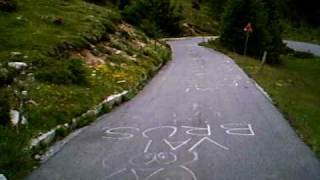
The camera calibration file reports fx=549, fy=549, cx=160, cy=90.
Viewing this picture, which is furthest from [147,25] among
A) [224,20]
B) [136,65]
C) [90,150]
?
[90,150]

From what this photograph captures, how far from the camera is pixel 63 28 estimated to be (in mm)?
27859

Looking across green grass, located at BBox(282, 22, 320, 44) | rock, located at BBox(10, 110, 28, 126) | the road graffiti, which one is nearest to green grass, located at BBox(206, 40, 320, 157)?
the road graffiti

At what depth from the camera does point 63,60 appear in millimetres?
21250

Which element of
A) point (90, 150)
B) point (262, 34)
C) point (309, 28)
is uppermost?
point (90, 150)

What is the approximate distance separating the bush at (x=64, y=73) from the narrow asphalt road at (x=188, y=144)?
215 centimetres

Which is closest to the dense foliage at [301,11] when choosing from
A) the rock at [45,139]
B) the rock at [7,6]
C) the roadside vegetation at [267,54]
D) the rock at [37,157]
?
the roadside vegetation at [267,54]

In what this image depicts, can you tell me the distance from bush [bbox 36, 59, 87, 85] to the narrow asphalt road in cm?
215

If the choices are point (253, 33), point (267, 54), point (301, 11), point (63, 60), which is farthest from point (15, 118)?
point (301, 11)

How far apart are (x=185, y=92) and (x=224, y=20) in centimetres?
2689

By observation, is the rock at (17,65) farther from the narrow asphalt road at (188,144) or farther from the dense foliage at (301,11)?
the dense foliage at (301,11)

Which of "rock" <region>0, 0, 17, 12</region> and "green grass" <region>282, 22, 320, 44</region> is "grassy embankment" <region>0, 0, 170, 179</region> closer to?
"rock" <region>0, 0, 17, 12</region>

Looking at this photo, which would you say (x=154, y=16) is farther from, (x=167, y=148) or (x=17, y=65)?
(x=167, y=148)

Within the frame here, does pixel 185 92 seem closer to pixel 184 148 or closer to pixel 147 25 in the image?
pixel 184 148

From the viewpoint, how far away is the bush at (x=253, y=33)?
148 ft
